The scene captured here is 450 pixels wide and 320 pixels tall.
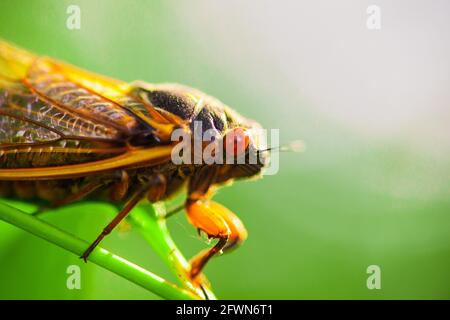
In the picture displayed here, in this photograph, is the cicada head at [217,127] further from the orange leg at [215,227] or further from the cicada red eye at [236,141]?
the orange leg at [215,227]

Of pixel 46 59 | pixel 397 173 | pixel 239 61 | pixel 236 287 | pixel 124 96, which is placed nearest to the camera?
pixel 124 96

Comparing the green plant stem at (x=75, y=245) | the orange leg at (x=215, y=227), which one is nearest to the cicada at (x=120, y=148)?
the orange leg at (x=215, y=227)

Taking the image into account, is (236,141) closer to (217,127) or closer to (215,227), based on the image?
(217,127)

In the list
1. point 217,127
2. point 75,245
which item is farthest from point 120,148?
point 75,245

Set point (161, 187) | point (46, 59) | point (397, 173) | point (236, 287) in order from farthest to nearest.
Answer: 1. point (397, 173)
2. point (236, 287)
3. point (46, 59)
4. point (161, 187)

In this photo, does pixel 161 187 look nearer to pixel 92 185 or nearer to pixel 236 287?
pixel 92 185

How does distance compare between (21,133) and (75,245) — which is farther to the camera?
(21,133)

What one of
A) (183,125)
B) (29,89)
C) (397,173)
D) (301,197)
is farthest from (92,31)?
(397,173)
